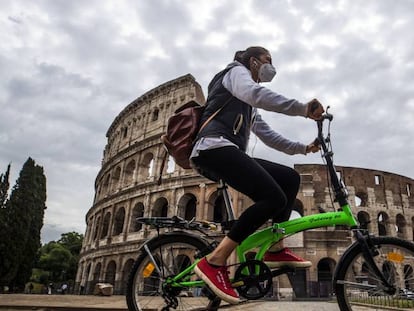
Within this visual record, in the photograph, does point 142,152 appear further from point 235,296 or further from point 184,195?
point 235,296

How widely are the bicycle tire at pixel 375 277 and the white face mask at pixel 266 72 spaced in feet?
5.12


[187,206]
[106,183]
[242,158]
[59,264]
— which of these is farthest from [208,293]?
[59,264]

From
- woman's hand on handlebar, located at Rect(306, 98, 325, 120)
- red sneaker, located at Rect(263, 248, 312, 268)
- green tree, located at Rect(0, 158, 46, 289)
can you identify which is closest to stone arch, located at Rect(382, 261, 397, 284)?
red sneaker, located at Rect(263, 248, 312, 268)

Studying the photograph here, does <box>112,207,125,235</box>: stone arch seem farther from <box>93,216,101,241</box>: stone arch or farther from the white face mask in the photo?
the white face mask

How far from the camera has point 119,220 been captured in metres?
25.8

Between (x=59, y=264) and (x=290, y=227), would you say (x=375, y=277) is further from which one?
(x=59, y=264)

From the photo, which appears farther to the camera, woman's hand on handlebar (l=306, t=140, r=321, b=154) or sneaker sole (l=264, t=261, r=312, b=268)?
woman's hand on handlebar (l=306, t=140, r=321, b=154)

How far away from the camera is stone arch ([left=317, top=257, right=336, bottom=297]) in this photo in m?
17.7

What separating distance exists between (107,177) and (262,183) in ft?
96.7

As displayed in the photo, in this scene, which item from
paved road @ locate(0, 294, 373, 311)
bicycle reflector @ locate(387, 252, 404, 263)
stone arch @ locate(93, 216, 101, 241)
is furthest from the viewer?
stone arch @ locate(93, 216, 101, 241)

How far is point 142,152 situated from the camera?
84.8 ft

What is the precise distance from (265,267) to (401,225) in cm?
2499

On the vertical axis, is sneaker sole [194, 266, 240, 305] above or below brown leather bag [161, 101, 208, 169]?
below

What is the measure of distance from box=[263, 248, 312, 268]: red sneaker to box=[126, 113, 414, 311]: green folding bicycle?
55 millimetres
